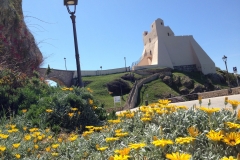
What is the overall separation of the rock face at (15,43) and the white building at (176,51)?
38.2m

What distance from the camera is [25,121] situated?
4051 mm

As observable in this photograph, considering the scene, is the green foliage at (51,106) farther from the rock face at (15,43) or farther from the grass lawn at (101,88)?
the grass lawn at (101,88)

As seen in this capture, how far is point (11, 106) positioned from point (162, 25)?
4600 centimetres

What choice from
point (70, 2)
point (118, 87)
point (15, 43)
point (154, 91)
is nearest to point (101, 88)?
point (118, 87)

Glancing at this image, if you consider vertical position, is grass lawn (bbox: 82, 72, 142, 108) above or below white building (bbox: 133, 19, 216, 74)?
below

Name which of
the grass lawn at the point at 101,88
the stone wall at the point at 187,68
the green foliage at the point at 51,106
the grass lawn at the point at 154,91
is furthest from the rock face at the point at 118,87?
the green foliage at the point at 51,106

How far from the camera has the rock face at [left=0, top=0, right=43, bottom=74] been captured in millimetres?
7218

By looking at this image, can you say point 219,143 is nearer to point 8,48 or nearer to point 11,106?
point 11,106

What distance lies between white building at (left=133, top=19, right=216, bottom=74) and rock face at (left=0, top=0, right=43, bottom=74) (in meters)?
38.2

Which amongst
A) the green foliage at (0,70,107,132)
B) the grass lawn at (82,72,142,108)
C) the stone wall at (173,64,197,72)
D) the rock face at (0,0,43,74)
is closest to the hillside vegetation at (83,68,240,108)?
the grass lawn at (82,72,142,108)

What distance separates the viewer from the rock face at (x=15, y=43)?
7218mm

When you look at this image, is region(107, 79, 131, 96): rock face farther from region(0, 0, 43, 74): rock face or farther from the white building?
region(0, 0, 43, 74): rock face

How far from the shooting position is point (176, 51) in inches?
1882

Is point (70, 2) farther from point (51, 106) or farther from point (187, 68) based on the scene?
point (187, 68)
